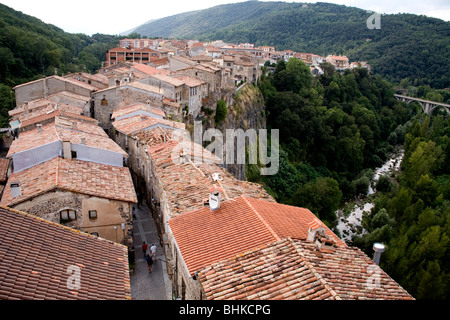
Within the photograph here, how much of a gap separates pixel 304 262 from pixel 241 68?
49.7m

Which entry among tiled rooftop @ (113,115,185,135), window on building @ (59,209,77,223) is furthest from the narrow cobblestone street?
tiled rooftop @ (113,115,185,135)

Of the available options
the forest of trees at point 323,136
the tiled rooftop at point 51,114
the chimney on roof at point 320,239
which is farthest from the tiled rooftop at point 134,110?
the chimney on roof at point 320,239

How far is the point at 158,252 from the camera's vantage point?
16609 mm

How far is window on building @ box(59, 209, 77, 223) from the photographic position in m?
15.2

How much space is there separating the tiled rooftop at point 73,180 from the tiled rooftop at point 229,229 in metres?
5.14

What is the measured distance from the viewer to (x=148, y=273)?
1509 cm


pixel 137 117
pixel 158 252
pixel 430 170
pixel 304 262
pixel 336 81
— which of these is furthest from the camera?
pixel 336 81

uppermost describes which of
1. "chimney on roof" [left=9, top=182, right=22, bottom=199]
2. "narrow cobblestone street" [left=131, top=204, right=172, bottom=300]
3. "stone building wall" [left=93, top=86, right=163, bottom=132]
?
"stone building wall" [left=93, top=86, right=163, bottom=132]

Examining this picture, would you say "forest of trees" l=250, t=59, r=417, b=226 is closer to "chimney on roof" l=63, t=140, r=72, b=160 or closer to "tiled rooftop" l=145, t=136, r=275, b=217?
"tiled rooftop" l=145, t=136, r=275, b=217

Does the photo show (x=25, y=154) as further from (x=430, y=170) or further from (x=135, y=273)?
(x=430, y=170)

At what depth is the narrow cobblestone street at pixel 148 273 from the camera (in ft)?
45.4

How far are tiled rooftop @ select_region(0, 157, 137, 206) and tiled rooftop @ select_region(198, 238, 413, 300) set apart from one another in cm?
807

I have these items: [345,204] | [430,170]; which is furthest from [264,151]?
[430,170]

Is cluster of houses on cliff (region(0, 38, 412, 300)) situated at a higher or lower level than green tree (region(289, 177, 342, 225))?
higher
